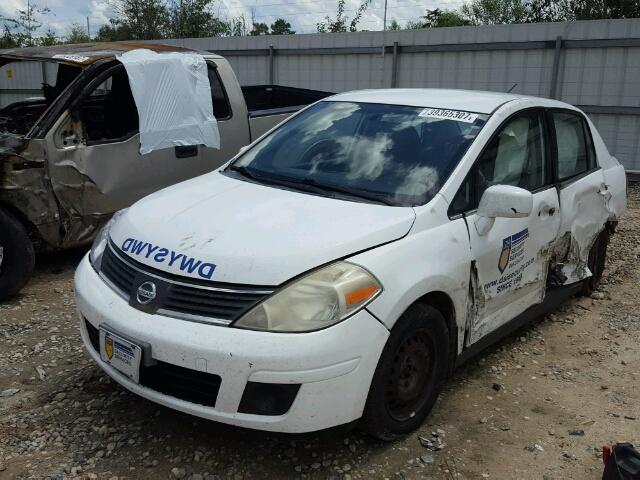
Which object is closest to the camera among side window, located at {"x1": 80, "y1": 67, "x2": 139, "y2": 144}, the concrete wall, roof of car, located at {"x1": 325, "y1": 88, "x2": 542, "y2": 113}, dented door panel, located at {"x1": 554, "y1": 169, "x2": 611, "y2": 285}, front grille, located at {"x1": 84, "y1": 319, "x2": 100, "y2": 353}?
front grille, located at {"x1": 84, "y1": 319, "x2": 100, "y2": 353}

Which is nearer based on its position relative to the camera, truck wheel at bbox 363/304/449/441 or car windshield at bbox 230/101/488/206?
truck wheel at bbox 363/304/449/441

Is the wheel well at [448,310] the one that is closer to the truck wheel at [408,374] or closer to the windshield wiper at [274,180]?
the truck wheel at [408,374]

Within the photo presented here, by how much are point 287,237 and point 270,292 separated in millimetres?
317

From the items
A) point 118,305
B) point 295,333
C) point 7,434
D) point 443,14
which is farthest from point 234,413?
point 443,14

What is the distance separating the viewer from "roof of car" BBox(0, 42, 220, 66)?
5.11 metres

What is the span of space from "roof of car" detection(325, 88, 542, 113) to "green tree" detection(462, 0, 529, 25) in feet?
94.0

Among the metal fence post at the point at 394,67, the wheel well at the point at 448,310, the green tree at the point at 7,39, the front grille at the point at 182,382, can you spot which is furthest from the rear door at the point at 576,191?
the green tree at the point at 7,39

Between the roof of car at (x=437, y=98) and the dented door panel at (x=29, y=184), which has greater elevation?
the roof of car at (x=437, y=98)

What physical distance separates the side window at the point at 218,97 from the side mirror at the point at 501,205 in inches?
137

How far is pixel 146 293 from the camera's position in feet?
8.53

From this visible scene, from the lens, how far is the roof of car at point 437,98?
3623 mm

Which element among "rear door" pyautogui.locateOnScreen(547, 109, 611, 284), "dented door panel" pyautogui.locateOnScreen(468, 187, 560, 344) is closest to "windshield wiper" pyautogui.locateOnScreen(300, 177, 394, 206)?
"dented door panel" pyautogui.locateOnScreen(468, 187, 560, 344)

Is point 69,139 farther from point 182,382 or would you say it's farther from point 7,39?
point 7,39

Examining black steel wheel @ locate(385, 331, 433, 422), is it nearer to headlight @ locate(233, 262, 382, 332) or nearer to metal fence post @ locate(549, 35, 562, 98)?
headlight @ locate(233, 262, 382, 332)
